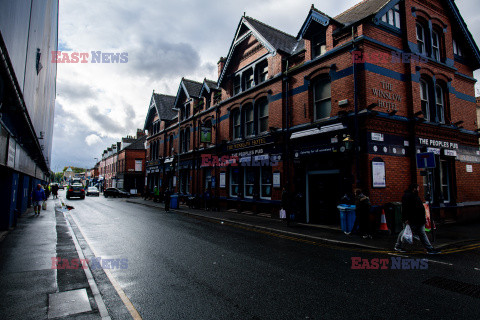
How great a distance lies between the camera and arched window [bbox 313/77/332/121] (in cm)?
1248

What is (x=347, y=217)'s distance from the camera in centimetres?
1001

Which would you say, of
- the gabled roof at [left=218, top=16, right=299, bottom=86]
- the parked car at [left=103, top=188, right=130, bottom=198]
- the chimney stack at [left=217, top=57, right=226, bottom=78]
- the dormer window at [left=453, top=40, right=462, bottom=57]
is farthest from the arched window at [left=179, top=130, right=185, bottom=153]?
the dormer window at [left=453, top=40, right=462, bottom=57]

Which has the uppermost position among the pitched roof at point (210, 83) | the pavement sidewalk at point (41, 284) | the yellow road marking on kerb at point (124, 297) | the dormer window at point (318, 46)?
the pitched roof at point (210, 83)

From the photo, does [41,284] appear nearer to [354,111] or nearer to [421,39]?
[354,111]

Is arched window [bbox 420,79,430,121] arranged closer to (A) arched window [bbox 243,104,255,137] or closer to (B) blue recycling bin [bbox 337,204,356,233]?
(B) blue recycling bin [bbox 337,204,356,233]

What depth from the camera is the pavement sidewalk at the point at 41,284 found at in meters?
3.82

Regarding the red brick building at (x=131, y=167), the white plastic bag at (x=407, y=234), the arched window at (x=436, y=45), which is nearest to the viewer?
the white plastic bag at (x=407, y=234)

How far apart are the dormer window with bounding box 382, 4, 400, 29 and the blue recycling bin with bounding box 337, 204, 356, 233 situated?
28.4ft

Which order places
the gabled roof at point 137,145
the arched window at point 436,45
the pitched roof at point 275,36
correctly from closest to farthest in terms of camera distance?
the arched window at point 436,45 → the pitched roof at point 275,36 → the gabled roof at point 137,145

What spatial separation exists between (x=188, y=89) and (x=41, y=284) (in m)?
23.3

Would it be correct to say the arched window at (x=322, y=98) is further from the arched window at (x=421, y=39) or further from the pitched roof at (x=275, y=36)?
the arched window at (x=421, y=39)

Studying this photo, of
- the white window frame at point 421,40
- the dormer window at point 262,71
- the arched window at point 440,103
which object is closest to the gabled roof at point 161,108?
the dormer window at point 262,71

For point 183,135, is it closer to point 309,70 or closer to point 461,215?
point 309,70

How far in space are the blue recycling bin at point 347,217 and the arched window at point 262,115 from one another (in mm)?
7606
